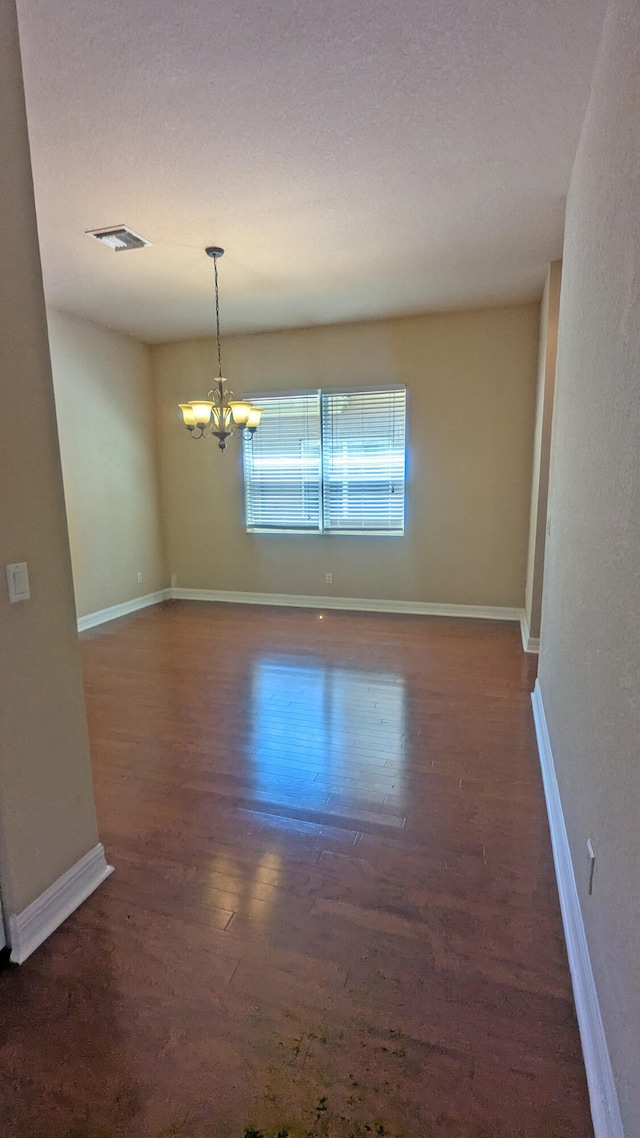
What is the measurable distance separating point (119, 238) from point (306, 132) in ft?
5.20

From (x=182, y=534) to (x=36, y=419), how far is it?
4792 millimetres

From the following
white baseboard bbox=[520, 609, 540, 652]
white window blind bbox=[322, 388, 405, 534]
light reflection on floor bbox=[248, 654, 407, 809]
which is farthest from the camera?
white window blind bbox=[322, 388, 405, 534]

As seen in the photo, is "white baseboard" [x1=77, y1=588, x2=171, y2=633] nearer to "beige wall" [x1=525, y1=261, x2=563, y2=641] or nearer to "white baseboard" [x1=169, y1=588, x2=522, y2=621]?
"white baseboard" [x1=169, y1=588, x2=522, y2=621]

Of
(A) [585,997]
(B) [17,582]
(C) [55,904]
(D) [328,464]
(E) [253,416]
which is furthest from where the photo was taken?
(D) [328,464]

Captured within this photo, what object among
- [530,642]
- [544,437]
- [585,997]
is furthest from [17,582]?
[530,642]

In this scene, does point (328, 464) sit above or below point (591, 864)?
above

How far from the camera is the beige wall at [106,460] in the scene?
16.0 ft

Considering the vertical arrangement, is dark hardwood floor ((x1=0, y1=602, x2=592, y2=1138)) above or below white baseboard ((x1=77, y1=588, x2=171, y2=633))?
below

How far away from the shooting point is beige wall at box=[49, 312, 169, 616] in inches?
192

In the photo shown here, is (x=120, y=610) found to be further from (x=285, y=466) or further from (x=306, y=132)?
(x=306, y=132)

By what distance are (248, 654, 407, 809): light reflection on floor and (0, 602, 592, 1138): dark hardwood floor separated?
0.02 meters

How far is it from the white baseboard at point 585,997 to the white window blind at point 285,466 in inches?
162

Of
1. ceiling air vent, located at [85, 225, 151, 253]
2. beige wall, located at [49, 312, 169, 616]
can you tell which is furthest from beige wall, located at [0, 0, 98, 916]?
beige wall, located at [49, 312, 169, 616]

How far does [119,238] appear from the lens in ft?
10.9
